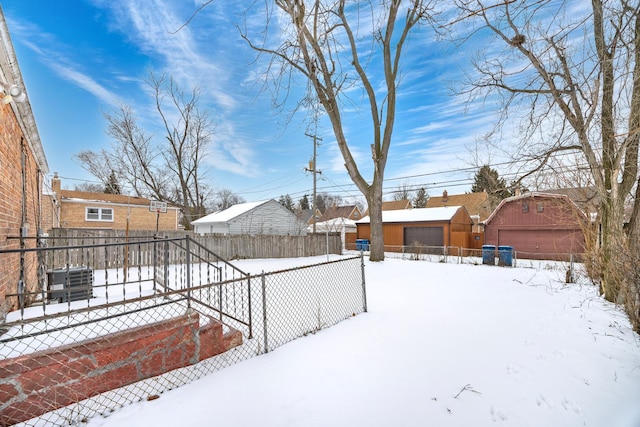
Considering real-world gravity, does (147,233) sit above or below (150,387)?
above

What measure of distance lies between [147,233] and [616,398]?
556 inches

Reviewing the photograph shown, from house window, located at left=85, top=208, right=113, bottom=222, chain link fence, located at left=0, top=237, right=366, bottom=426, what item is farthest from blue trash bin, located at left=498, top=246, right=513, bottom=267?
house window, located at left=85, top=208, right=113, bottom=222

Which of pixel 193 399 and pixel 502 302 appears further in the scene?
pixel 502 302

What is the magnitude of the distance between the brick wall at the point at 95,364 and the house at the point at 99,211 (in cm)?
1702

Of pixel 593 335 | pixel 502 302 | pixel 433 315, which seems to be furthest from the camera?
pixel 502 302

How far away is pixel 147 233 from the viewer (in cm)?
1233

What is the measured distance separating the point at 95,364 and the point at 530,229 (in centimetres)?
2171

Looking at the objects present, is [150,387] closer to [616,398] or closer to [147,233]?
[616,398]

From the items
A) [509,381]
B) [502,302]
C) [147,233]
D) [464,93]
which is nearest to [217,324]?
[509,381]

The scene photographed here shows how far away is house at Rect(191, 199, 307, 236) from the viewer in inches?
827

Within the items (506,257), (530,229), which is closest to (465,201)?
(530,229)

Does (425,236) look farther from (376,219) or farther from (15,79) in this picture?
(15,79)

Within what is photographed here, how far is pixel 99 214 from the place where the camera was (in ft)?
65.6

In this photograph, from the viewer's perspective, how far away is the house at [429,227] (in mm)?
19719
